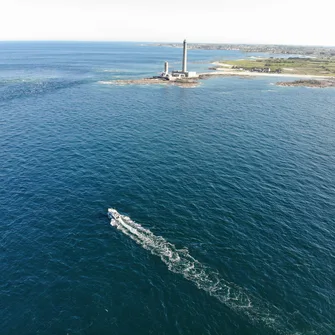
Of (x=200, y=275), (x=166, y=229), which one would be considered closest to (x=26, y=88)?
(x=166, y=229)

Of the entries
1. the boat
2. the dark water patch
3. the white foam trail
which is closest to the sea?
the white foam trail

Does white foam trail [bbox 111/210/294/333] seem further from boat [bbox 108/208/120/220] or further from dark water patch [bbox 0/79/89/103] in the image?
dark water patch [bbox 0/79/89/103]

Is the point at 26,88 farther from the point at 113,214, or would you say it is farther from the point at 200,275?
the point at 200,275

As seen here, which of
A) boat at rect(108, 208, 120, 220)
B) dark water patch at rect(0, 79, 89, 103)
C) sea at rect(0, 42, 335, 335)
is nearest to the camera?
sea at rect(0, 42, 335, 335)

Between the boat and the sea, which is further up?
the boat

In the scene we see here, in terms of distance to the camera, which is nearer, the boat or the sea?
the sea

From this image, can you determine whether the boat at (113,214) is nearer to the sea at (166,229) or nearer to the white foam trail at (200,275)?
the white foam trail at (200,275)

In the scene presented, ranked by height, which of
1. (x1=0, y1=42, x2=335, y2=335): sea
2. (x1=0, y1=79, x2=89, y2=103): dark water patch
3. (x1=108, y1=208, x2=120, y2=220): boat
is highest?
(x1=108, y1=208, x2=120, y2=220): boat

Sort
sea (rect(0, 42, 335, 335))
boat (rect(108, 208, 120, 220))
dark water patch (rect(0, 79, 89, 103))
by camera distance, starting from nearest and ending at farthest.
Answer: sea (rect(0, 42, 335, 335))
boat (rect(108, 208, 120, 220))
dark water patch (rect(0, 79, 89, 103))
